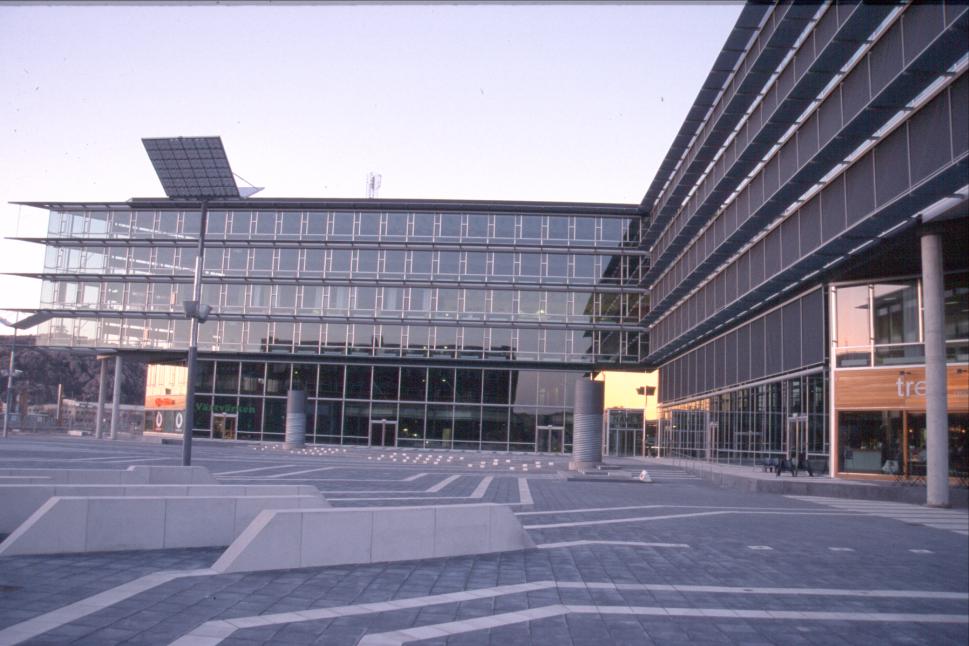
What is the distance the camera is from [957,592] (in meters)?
10.2

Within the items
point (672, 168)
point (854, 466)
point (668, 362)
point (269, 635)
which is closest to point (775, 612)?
point (269, 635)

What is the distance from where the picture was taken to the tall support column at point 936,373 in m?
21.3

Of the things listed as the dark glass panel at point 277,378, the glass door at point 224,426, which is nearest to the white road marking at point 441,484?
the dark glass panel at point 277,378

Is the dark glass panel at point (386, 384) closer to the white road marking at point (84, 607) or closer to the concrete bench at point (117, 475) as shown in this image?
the concrete bench at point (117, 475)

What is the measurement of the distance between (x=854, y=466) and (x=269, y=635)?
84.7ft

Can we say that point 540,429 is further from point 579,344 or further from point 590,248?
point 590,248

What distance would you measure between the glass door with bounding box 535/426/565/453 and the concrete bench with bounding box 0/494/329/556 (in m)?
44.9

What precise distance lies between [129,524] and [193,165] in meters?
15.5

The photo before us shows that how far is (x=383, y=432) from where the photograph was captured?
5734 cm

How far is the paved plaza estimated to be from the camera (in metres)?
7.32

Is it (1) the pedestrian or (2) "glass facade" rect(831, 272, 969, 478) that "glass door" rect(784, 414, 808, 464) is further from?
(2) "glass facade" rect(831, 272, 969, 478)

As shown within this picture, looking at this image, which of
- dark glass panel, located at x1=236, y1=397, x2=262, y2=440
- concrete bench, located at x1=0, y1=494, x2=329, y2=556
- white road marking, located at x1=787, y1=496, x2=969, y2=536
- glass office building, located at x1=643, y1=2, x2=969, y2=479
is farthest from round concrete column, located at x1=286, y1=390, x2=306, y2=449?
concrete bench, located at x1=0, y1=494, x2=329, y2=556

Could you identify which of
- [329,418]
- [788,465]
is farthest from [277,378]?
[788,465]

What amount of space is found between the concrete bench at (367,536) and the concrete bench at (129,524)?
6.34 feet
